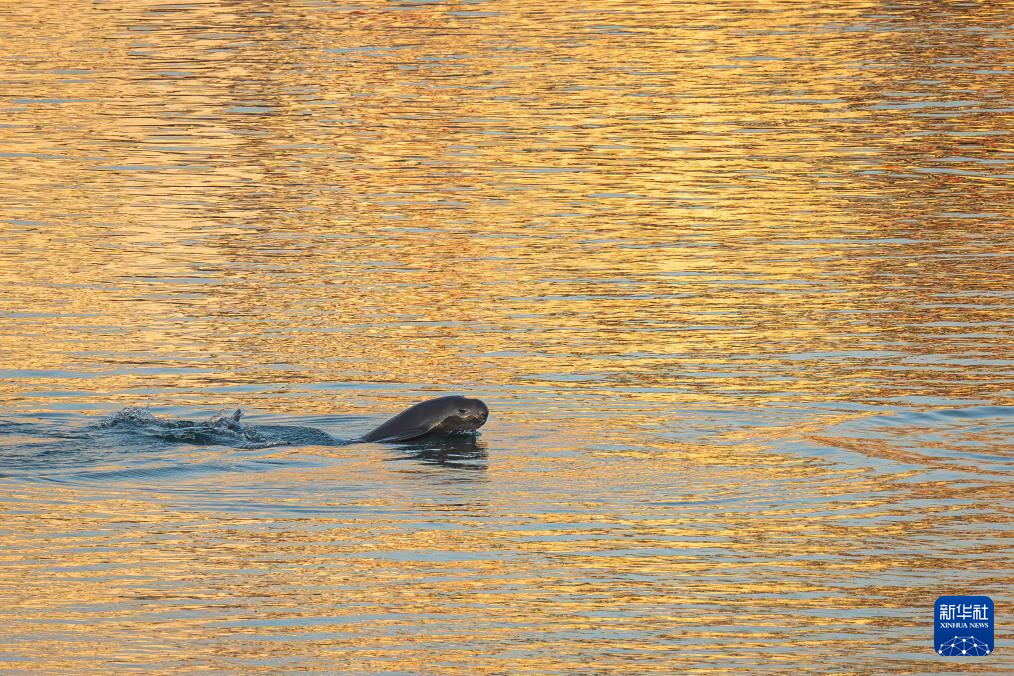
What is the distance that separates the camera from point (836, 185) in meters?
27.9

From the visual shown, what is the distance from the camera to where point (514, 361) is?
18.7 meters

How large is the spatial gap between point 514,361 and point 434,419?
278cm

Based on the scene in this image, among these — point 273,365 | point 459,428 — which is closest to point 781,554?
point 459,428

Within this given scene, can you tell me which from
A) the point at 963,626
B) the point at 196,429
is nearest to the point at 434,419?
the point at 196,429

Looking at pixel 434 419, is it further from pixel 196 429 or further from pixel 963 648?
pixel 963 648

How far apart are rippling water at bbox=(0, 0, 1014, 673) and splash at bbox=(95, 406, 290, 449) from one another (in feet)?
0.65

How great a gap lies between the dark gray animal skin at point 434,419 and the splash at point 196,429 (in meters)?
0.88

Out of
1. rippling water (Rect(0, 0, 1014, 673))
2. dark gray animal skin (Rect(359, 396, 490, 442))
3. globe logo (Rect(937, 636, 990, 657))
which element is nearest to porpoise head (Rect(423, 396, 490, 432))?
dark gray animal skin (Rect(359, 396, 490, 442))

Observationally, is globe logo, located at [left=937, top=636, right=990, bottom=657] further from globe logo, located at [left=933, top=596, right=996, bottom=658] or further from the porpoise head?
the porpoise head

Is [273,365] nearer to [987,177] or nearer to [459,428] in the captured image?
[459,428]

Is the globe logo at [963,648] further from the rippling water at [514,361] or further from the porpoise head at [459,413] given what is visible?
the porpoise head at [459,413]

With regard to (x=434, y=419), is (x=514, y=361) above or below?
above

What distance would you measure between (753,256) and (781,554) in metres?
11.0

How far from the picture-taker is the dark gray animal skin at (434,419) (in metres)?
16.0
